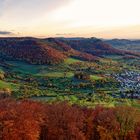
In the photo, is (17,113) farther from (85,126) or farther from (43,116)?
(85,126)

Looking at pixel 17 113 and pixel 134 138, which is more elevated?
pixel 17 113

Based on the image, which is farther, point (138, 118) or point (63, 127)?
point (138, 118)

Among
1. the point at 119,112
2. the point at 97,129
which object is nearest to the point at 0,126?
the point at 97,129

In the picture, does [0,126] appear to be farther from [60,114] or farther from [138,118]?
[138,118]

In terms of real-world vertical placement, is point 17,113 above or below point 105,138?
above

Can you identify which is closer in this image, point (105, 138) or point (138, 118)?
point (105, 138)

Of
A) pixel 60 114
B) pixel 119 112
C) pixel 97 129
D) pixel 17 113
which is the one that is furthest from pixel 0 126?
pixel 119 112

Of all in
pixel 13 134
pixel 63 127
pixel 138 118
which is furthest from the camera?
pixel 138 118

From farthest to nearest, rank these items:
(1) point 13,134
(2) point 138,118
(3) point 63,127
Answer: (2) point 138,118, (3) point 63,127, (1) point 13,134
